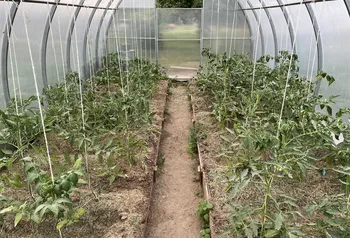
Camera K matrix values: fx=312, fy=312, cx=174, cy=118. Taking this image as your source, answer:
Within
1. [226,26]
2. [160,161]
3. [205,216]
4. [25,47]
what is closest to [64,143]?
[160,161]

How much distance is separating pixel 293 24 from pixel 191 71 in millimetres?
3562

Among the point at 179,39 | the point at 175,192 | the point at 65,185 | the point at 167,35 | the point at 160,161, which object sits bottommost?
the point at 175,192

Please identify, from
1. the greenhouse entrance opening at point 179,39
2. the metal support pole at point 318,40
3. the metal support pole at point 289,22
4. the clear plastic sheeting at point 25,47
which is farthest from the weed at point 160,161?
the greenhouse entrance opening at point 179,39

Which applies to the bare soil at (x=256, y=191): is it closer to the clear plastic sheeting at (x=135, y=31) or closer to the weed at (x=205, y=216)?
the weed at (x=205, y=216)

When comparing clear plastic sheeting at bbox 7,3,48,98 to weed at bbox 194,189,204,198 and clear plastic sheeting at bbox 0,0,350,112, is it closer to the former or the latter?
clear plastic sheeting at bbox 0,0,350,112

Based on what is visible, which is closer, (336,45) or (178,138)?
(336,45)

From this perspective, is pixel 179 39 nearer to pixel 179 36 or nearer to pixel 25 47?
pixel 179 36

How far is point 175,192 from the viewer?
3699 mm

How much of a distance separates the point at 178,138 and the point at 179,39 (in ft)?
14.7

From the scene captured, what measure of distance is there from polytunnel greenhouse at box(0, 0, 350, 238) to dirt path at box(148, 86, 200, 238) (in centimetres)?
2

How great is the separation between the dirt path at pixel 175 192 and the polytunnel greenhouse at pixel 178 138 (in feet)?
0.06

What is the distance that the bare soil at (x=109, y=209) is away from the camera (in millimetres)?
2461

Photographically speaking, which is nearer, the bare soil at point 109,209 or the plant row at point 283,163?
the plant row at point 283,163

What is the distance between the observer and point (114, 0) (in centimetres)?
843
